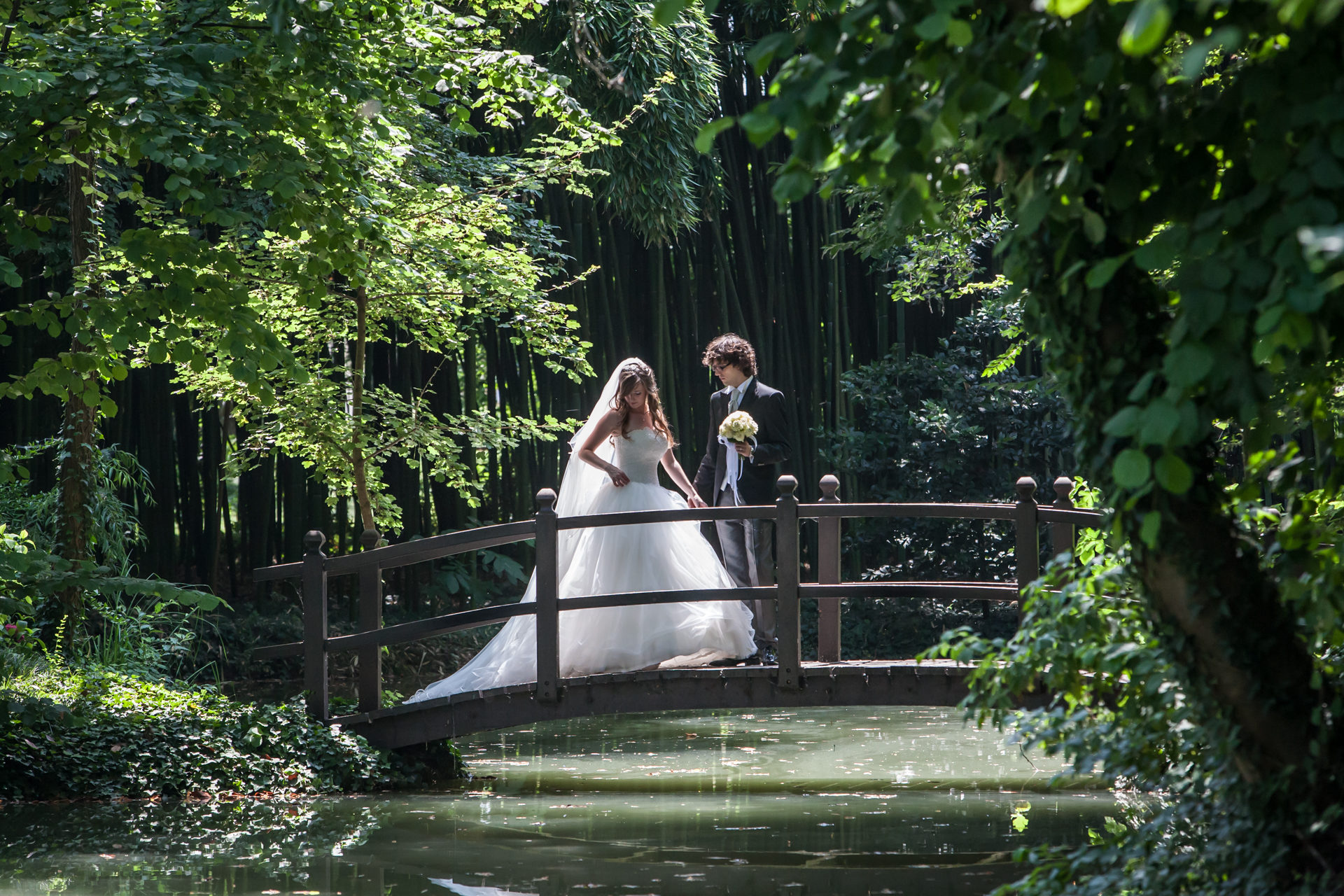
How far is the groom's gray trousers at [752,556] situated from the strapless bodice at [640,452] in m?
0.43

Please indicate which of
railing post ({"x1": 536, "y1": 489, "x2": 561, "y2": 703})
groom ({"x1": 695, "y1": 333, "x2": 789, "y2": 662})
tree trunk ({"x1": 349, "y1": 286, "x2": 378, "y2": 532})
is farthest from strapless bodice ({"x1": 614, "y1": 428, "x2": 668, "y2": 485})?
tree trunk ({"x1": 349, "y1": 286, "x2": 378, "y2": 532})

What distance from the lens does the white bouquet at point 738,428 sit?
626 cm

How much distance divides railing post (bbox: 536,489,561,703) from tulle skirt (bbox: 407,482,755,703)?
25 centimetres

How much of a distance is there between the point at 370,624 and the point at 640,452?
1.55 meters

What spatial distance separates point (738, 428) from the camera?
20.5 ft

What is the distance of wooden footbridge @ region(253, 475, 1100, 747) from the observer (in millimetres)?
5641

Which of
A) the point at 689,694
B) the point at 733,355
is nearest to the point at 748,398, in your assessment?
the point at 733,355

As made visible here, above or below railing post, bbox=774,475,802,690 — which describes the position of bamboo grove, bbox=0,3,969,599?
above

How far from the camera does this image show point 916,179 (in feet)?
6.73

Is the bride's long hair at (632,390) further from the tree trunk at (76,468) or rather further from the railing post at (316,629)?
the tree trunk at (76,468)

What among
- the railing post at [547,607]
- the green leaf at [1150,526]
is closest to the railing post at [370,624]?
the railing post at [547,607]

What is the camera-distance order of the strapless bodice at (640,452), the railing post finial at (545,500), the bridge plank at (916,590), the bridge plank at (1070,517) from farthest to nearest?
the strapless bodice at (640,452) → the railing post finial at (545,500) → the bridge plank at (916,590) → the bridge plank at (1070,517)

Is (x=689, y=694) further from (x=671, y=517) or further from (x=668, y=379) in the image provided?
(x=668, y=379)

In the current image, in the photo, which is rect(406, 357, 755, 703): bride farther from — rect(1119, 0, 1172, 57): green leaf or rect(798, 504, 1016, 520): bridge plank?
rect(1119, 0, 1172, 57): green leaf
